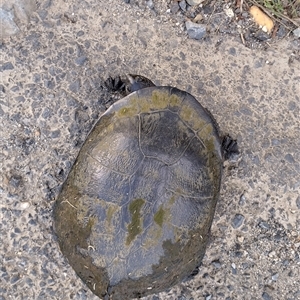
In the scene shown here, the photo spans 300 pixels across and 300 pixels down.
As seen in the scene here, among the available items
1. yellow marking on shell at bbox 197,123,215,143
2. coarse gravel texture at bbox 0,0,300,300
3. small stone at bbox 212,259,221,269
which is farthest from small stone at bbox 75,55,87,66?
small stone at bbox 212,259,221,269

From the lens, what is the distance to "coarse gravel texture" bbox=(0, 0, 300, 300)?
9.68 ft

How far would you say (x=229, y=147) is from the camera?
298 cm

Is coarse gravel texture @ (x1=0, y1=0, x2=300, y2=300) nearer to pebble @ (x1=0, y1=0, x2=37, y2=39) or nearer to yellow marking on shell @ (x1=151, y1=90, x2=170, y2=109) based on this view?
pebble @ (x1=0, y1=0, x2=37, y2=39)

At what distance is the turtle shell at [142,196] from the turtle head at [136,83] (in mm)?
194

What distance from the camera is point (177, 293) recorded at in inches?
116

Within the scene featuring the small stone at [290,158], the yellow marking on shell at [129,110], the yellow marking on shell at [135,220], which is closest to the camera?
the yellow marking on shell at [135,220]

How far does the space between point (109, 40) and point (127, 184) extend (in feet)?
3.38

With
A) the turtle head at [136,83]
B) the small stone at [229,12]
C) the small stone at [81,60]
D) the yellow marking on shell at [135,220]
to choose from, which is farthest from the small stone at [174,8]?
the yellow marking on shell at [135,220]

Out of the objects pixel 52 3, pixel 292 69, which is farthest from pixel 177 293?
pixel 52 3

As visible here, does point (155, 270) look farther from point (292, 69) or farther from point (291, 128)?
point (292, 69)

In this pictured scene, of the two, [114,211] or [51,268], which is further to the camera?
[51,268]

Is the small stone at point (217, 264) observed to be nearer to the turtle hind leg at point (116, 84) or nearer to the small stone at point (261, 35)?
the turtle hind leg at point (116, 84)

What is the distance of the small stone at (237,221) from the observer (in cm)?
299

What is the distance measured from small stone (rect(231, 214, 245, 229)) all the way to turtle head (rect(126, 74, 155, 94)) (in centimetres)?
90
